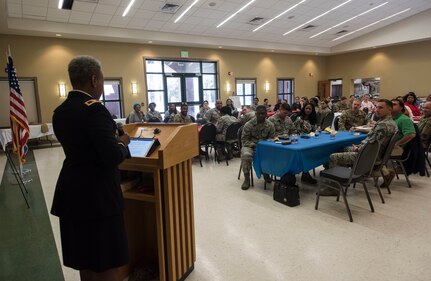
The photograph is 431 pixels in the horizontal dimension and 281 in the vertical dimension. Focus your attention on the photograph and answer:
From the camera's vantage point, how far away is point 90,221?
139 centimetres

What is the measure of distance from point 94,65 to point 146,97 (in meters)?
9.89

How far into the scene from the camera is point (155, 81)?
37.1 ft

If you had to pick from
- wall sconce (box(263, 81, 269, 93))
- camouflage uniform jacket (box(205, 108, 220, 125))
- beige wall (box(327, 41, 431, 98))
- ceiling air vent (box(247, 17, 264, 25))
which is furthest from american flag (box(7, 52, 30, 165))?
beige wall (box(327, 41, 431, 98))

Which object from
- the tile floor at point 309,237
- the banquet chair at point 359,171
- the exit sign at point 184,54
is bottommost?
the tile floor at point 309,237

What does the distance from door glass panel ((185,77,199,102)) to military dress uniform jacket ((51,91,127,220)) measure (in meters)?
10.9

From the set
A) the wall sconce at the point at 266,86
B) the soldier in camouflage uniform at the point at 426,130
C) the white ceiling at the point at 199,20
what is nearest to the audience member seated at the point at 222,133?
the soldier in camouflage uniform at the point at 426,130

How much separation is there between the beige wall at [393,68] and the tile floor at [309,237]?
36.3 feet

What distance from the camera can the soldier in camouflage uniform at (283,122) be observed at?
4773mm

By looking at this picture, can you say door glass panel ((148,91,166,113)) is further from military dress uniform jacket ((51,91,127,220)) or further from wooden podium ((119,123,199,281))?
military dress uniform jacket ((51,91,127,220))

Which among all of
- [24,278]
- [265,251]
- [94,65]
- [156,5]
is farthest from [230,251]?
[156,5]

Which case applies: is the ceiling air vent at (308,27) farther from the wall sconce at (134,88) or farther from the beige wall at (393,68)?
the wall sconce at (134,88)

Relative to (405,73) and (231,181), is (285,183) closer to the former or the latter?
(231,181)

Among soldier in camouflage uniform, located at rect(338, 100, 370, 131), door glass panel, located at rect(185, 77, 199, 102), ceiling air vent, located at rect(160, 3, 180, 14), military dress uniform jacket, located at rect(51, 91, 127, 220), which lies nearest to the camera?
military dress uniform jacket, located at rect(51, 91, 127, 220)

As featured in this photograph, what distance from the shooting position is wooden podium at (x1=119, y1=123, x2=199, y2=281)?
1829mm
